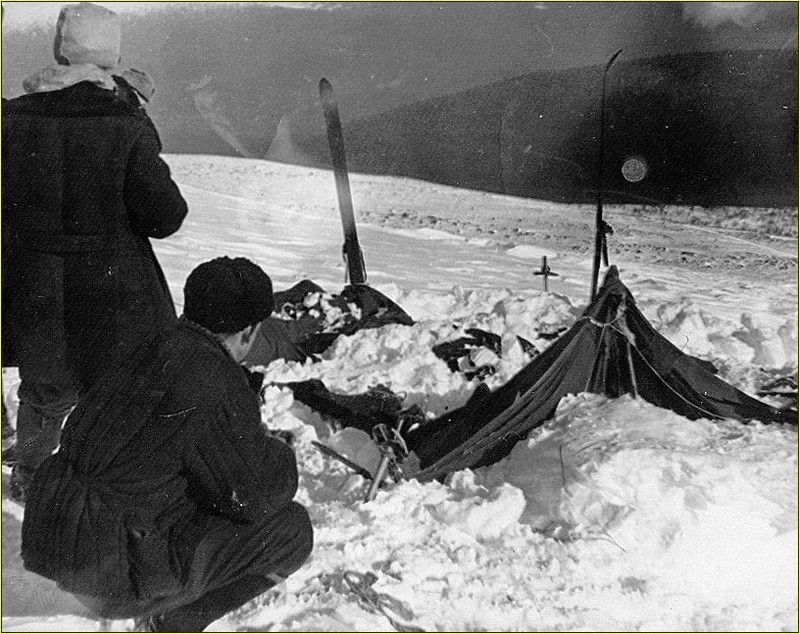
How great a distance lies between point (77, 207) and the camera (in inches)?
64.2

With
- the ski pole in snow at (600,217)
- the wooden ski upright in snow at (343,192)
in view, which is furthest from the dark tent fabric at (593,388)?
the wooden ski upright in snow at (343,192)

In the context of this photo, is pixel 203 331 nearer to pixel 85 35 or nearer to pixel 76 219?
pixel 76 219

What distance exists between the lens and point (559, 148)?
3389 millimetres

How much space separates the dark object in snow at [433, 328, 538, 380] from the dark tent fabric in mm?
466

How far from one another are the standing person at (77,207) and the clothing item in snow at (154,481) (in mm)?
543

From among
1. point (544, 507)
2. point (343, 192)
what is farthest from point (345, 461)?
point (343, 192)

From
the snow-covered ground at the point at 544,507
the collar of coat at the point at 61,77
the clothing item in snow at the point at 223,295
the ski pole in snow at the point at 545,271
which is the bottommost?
the snow-covered ground at the point at 544,507

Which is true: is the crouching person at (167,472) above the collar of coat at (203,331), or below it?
below

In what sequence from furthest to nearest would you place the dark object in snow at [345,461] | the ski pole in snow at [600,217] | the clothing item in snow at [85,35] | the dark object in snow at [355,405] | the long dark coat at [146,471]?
the ski pole in snow at [600,217], the dark object in snow at [355,405], the dark object in snow at [345,461], the clothing item in snow at [85,35], the long dark coat at [146,471]

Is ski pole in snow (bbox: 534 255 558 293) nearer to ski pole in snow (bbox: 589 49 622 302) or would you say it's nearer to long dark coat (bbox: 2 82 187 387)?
ski pole in snow (bbox: 589 49 622 302)

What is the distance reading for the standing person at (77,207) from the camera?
63.8 inches

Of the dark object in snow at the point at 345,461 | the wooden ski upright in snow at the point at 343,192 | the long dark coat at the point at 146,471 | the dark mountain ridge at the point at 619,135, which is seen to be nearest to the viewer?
the long dark coat at the point at 146,471

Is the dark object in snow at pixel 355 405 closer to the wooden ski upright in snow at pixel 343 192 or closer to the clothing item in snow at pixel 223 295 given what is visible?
the clothing item in snow at pixel 223 295

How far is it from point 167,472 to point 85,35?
1.07 meters
